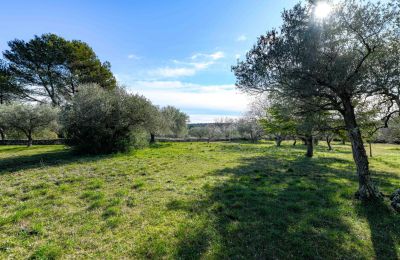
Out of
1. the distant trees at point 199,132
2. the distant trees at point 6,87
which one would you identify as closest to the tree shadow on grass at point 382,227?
the distant trees at point 6,87

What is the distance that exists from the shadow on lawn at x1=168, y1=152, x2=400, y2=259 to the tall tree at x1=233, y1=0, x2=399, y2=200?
68.5 inches

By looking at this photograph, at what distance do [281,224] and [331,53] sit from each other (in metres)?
5.89

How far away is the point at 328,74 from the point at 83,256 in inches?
340

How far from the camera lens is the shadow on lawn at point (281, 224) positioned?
192 inches

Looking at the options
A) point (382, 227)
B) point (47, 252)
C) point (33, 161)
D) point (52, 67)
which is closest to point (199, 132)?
point (52, 67)

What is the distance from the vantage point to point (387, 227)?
599 cm

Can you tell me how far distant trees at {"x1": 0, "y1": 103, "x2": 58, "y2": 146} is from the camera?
2932cm

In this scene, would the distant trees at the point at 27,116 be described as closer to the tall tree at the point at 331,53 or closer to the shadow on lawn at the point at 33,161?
the shadow on lawn at the point at 33,161

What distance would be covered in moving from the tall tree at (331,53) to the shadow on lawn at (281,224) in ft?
5.71

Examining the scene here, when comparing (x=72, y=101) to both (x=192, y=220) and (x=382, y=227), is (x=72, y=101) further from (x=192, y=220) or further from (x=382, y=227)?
(x=382, y=227)

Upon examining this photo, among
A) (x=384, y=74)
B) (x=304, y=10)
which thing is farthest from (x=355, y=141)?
(x=304, y=10)

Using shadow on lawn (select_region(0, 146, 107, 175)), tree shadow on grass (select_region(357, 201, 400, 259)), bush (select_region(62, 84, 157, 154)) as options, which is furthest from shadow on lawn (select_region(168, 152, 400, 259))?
bush (select_region(62, 84, 157, 154))

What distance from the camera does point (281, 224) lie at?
613 centimetres

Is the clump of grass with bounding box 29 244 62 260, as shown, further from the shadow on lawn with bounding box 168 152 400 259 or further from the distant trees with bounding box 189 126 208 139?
the distant trees with bounding box 189 126 208 139
